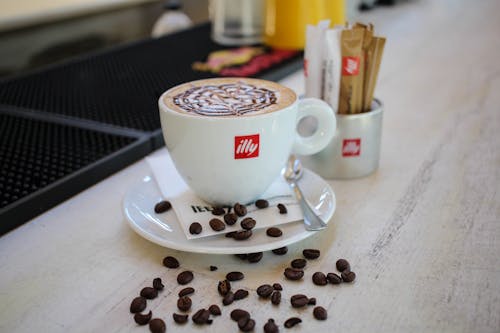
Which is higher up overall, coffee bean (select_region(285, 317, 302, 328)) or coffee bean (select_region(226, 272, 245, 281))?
coffee bean (select_region(285, 317, 302, 328))

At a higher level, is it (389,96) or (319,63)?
(319,63)

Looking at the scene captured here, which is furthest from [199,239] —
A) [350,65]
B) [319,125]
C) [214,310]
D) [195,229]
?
[350,65]

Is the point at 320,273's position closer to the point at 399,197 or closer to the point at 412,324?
the point at 412,324

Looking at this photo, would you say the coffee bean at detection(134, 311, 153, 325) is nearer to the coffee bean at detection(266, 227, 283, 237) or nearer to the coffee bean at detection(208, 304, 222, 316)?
the coffee bean at detection(208, 304, 222, 316)

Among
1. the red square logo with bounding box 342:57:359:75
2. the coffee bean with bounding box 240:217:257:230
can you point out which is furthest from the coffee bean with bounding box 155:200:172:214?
the red square logo with bounding box 342:57:359:75

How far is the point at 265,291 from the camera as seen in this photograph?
1.88ft

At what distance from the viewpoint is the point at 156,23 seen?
206 centimetres

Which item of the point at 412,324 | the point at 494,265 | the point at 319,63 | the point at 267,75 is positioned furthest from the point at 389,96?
the point at 412,324

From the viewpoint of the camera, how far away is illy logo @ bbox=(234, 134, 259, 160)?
64 cm

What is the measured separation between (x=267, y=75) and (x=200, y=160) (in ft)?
2.27

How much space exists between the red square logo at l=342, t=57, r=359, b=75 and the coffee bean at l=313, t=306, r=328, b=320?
15.7 inches

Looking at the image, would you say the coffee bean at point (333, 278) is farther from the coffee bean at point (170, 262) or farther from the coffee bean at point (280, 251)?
the coffee bean at point (170, 262)

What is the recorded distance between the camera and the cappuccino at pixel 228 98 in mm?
663

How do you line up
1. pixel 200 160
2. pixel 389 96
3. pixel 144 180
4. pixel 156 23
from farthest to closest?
pixel 156 23
pixel 389 96
pixel 144 180
pixel 200 160
